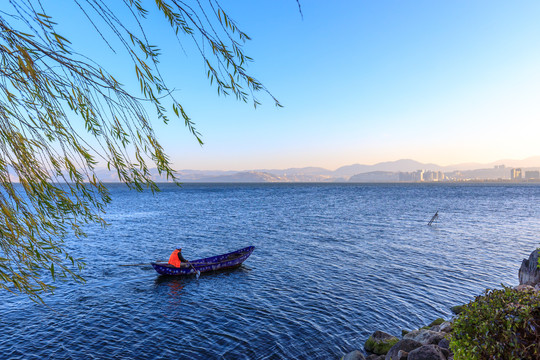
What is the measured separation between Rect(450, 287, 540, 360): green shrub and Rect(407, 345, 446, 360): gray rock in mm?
2499

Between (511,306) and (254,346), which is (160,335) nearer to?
(254,346)

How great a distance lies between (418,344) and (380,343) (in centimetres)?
200

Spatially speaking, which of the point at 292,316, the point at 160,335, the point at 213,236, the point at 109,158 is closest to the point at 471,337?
the point at 109,158

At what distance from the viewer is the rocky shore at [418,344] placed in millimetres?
8602

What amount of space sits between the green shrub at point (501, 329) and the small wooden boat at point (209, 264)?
61.0ft

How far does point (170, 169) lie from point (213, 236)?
3285 centimetres

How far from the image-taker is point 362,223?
146 feet

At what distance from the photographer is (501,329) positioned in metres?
5.69

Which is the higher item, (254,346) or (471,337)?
(471,337)

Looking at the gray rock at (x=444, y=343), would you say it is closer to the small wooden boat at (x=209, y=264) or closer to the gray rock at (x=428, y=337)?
the gray rock at (x=428, y=337)

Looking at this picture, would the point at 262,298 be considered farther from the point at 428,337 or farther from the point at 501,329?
the point at 501,329

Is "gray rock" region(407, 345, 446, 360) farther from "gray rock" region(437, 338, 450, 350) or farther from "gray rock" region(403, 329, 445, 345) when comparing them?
"gray rock" region(403, 329, 445, 345)

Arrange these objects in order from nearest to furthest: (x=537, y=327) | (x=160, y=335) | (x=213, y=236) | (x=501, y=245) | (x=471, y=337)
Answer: (x=537, y=327)
(x=471, y=337)
(x=160, y=335)
(x=501, y=245)
(x=213, y=236)

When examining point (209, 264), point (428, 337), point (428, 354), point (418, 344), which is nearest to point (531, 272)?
point (428, 337)
